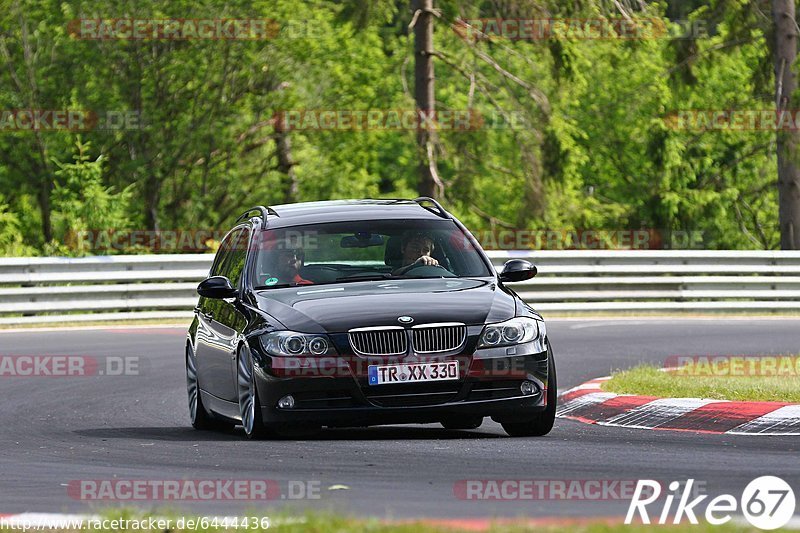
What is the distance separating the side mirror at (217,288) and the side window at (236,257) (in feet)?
0.71

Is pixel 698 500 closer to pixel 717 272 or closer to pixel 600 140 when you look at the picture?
pixel 717 272

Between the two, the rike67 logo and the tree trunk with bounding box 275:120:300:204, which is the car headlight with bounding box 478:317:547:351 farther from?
the tree trunk with bounding box 275:120:300:204

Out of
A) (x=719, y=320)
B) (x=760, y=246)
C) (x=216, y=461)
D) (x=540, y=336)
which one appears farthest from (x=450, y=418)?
(x=760, y=246)

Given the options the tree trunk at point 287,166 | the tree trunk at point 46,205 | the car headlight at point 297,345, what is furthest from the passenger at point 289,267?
the tree trunk at point 287,166

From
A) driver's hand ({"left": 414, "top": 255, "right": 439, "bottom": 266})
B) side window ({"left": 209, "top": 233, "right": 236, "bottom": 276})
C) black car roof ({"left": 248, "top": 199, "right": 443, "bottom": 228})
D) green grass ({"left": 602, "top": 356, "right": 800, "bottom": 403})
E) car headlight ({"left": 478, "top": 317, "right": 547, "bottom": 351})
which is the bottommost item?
green grass ({"left": 602, "top": 356, "right": 800, "bottom": 403})

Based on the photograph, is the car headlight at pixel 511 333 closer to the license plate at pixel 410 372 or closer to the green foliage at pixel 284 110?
the license plate at pixel 410 372

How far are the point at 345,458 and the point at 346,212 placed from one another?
3077 mm

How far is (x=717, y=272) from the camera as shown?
25.6m

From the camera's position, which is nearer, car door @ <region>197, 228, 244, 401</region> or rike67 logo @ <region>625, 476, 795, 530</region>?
rike67 logo @ <region>625, 476, 795, 530</region>

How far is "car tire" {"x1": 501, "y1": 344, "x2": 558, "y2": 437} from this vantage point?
10086 mm

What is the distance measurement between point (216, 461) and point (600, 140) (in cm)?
4666

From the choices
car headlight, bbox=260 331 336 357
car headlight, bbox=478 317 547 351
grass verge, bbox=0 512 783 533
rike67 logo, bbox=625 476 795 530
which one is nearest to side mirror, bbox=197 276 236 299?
car headlight, bbox=260 331 336 357

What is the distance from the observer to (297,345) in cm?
967

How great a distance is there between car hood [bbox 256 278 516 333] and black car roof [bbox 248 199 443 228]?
0.86m
